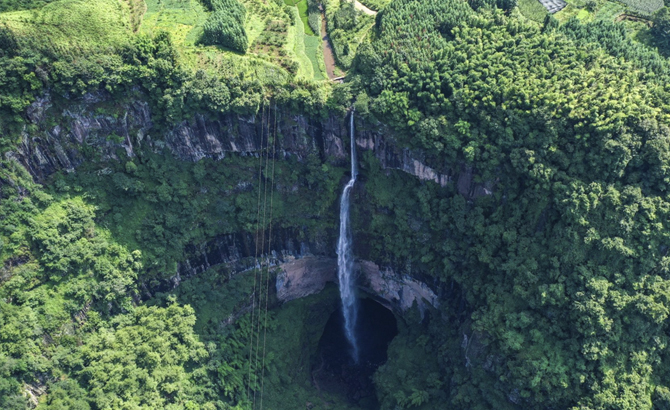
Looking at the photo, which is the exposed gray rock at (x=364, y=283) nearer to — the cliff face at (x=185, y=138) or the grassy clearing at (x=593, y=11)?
the cliff face at (x=185, y=138)

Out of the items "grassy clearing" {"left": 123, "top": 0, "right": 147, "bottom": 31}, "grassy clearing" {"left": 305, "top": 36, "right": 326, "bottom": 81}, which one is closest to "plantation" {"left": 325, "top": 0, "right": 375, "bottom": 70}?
"grassy clearing" {"left": 305, "top": 36, "right": 326, "bottom": 81}

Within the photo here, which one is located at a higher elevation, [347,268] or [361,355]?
[347,268]

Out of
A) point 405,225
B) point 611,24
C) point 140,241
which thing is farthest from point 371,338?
point 611,24

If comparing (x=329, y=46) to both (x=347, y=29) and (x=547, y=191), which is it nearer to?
(x=347, y=29)

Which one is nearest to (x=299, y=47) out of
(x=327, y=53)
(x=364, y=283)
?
(x=327, y=53)

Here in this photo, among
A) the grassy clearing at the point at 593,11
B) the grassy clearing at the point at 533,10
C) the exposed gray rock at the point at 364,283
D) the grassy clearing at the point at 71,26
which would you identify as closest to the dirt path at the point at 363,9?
the grassy clearing at the point at 533,10

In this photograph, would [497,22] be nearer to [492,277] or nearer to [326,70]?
[326,70]
